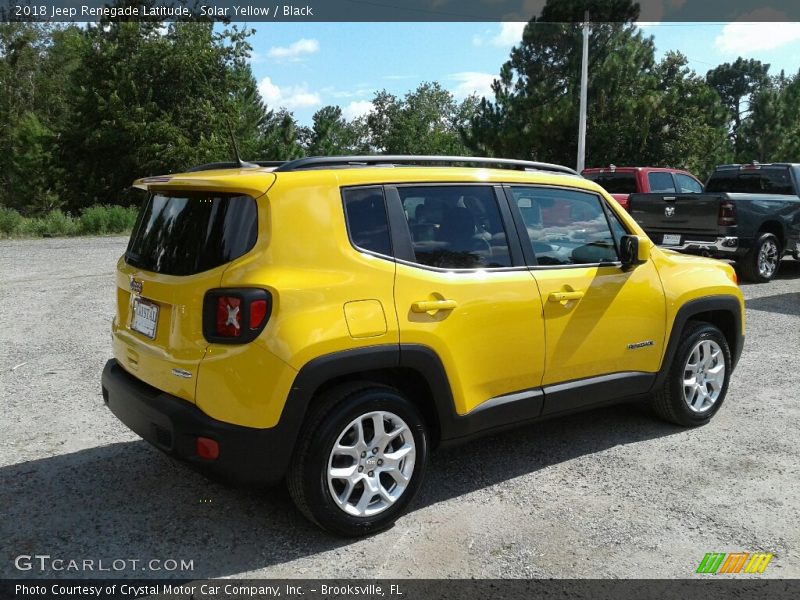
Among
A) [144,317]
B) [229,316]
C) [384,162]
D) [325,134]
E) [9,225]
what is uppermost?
[325,134]

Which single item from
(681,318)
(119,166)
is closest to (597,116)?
(119,166)

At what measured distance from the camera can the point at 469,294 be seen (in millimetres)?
3713

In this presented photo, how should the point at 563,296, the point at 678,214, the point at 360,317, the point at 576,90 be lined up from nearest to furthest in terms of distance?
the point at 360,317
the point at 563,296
the point at 678,214
the point at 576,90

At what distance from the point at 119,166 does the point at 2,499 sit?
3273 cm

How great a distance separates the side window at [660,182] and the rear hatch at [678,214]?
1.78 meters

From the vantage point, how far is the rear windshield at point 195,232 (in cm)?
322

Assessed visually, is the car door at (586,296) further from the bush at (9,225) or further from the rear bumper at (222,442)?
the bush at (9,225)

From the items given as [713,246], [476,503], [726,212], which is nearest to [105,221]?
[713,246]

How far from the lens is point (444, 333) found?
3.60 meters

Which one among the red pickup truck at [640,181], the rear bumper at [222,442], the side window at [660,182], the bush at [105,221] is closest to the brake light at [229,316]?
the rear bumper at [222,442]

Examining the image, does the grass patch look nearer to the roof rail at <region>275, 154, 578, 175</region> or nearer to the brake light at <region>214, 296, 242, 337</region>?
the roof rail at <region>275, 154, 578, 175</region>

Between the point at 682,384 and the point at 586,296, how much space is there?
47.0 inches

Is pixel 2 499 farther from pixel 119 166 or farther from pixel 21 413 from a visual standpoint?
pixel 119 166

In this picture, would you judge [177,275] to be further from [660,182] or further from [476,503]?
[660,182]
